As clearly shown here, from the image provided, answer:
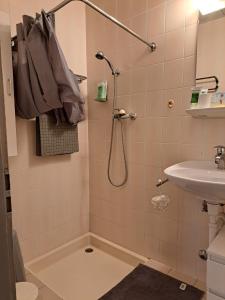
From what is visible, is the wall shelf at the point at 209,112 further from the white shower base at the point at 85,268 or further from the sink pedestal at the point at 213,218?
the white shower base at the point at 85,268

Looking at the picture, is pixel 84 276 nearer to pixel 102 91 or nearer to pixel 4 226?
pixel 102 91

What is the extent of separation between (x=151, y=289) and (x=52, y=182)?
3.71 ft

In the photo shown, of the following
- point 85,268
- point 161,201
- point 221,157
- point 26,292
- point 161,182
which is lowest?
point 85,268

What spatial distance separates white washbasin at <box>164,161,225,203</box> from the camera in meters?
1.07

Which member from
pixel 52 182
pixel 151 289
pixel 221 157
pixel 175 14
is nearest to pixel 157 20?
pixel 175 14

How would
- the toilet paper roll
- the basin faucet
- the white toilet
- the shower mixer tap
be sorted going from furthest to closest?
the shower mixer tap, the toilet paper roll, the basin faucet, the white toilet

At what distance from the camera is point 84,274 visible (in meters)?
1.89

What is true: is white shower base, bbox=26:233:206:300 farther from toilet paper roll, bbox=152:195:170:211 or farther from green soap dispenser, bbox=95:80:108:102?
green soap dispenser, bbox=95:80:108:102

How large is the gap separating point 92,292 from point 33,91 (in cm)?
153

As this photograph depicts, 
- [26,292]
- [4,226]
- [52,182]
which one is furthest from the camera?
[52,182]

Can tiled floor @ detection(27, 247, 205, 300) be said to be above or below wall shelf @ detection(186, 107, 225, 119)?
below

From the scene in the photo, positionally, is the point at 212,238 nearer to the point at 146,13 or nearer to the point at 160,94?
the point at 160,94

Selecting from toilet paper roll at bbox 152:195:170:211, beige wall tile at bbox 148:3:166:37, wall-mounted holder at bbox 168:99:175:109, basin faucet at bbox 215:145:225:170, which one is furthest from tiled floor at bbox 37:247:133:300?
beige wall tile at bbox 148:3:166:37

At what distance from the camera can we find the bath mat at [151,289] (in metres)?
1.51
